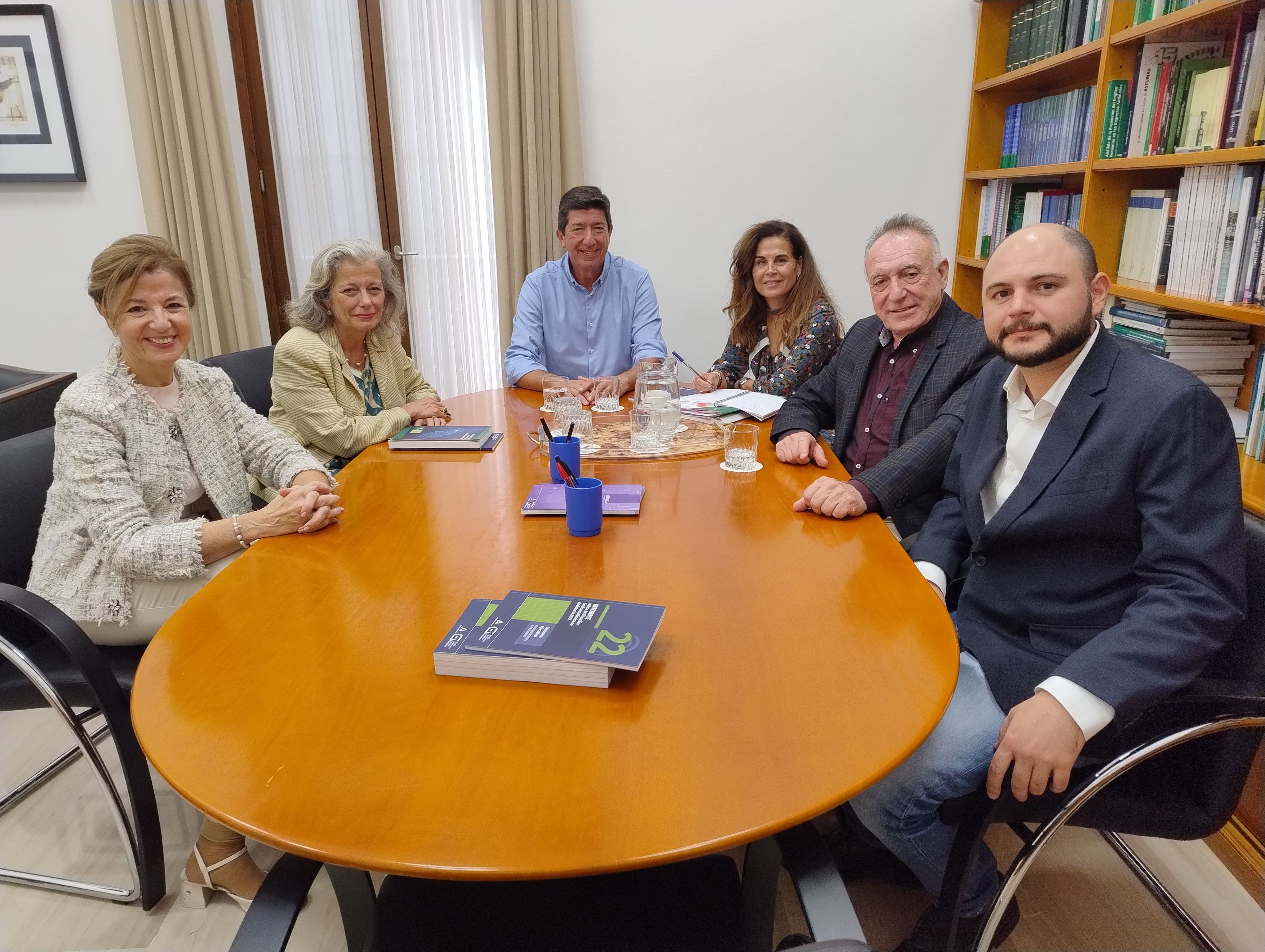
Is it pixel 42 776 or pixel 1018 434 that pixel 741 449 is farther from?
pixel 42 776

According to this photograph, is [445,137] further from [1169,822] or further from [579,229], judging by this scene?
[1169,822]

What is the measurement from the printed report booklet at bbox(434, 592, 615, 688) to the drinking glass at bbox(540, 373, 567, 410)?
1258 millimetres

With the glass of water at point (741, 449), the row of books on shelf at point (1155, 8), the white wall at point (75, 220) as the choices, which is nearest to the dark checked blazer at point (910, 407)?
the glass of water at point (741, 449)

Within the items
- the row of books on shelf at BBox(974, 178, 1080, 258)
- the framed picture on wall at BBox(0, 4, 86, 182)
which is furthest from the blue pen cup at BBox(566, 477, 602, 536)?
the framed picture on wall at BBox(0, 4, 86, 182)

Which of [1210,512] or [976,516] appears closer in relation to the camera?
[1210,512]

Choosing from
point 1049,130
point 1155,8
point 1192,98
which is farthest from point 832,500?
point 1049,130

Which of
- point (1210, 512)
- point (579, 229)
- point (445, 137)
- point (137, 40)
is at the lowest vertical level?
point (1210, 512)

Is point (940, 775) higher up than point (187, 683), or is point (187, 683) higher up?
point (187, 683)

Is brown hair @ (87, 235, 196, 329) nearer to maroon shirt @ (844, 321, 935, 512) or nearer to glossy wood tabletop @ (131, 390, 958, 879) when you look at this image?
glossy wood tabletop @ (131, 390, 958, 879)

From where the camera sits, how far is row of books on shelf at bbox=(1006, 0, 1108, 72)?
2.75m

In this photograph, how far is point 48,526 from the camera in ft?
5.30

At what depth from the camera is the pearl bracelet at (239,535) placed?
1559mm

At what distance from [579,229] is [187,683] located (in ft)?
7.81

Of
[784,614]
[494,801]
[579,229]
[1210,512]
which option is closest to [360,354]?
[579,229]
